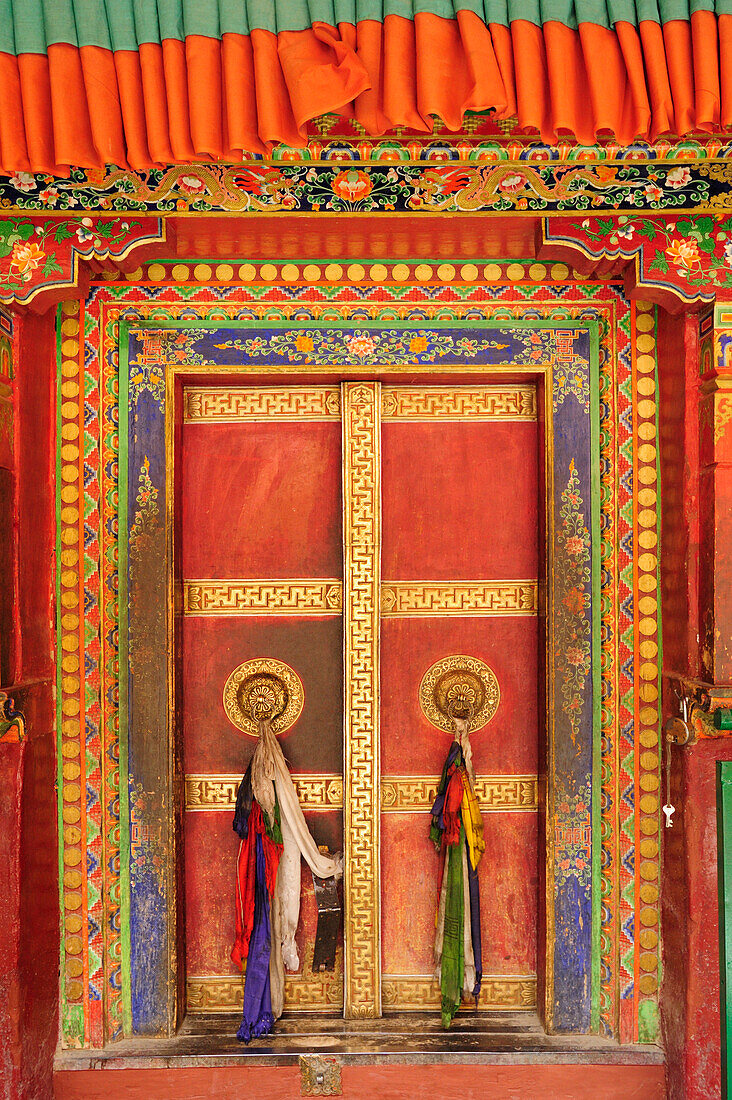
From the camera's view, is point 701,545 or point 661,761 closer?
point 701,545

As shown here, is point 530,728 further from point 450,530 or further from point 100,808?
point 100,808

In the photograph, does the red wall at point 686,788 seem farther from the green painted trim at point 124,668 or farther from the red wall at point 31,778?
the red wall at point 31,778

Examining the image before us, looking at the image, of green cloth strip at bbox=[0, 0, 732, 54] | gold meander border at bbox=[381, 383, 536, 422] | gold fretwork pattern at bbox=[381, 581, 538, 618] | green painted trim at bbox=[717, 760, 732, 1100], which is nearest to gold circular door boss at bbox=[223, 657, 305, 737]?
gold fretwork pattern at bbox=[381, 581, 538, 618]

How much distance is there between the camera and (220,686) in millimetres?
3109

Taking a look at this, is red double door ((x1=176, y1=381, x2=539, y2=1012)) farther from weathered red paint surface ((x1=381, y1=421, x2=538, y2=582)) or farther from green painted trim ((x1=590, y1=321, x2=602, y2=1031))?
green painted trim ((x1=590, y1=321, x2=602, y2=1031))

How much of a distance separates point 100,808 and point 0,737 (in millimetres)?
574

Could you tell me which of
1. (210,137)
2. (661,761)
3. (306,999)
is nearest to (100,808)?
(306,999)

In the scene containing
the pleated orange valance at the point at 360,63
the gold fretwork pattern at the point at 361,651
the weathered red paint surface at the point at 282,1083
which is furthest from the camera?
the gold fretwork pattern at the point at 361,651

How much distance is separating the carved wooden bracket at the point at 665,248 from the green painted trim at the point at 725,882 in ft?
5.44

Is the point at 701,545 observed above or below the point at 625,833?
above

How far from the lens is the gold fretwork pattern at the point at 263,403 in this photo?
3.10 metres

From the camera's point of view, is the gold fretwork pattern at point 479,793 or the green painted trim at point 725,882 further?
the gold fretwork pattern at point 479,793

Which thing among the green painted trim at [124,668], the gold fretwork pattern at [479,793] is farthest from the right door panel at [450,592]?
the green painted trim at [124,668]

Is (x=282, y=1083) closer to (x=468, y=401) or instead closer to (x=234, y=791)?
(x=234, y=791)
